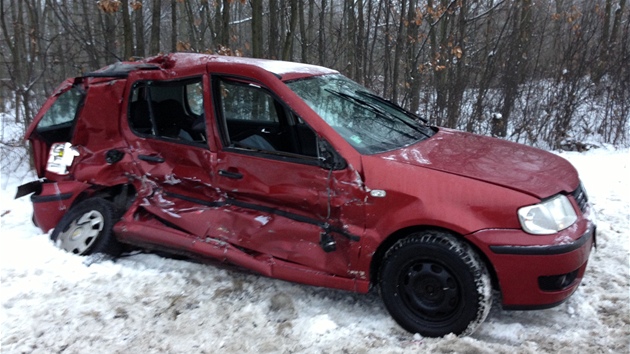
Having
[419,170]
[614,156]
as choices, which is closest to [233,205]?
[419,170]

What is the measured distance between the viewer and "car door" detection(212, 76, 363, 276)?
135 inches

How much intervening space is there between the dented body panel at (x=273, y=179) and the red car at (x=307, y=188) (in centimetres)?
1

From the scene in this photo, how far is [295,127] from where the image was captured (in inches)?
159

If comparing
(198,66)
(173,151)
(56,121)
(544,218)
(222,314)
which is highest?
(198,66)

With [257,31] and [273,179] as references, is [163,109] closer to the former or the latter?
[273,179]

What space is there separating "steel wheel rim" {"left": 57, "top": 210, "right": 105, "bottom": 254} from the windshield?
2.11 metres

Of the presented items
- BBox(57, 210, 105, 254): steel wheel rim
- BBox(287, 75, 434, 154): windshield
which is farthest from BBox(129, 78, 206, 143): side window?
BBox(287, 75, 434, 154): windshield

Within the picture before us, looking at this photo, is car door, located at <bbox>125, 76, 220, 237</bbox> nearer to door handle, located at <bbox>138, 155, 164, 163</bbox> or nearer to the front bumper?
door handle, located at <bbox>138, 155, 164, 163</bbox>

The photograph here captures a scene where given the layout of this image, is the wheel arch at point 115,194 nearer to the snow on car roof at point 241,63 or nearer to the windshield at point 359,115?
the snow on car roof at point 241,63

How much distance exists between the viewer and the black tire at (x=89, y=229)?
427cm

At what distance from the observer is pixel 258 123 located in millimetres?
4254

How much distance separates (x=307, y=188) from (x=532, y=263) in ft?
4.97

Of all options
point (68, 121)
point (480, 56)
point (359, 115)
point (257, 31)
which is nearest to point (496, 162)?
point (359, 115)

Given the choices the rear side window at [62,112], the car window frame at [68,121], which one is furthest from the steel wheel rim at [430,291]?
the rear side window at [62,112]
